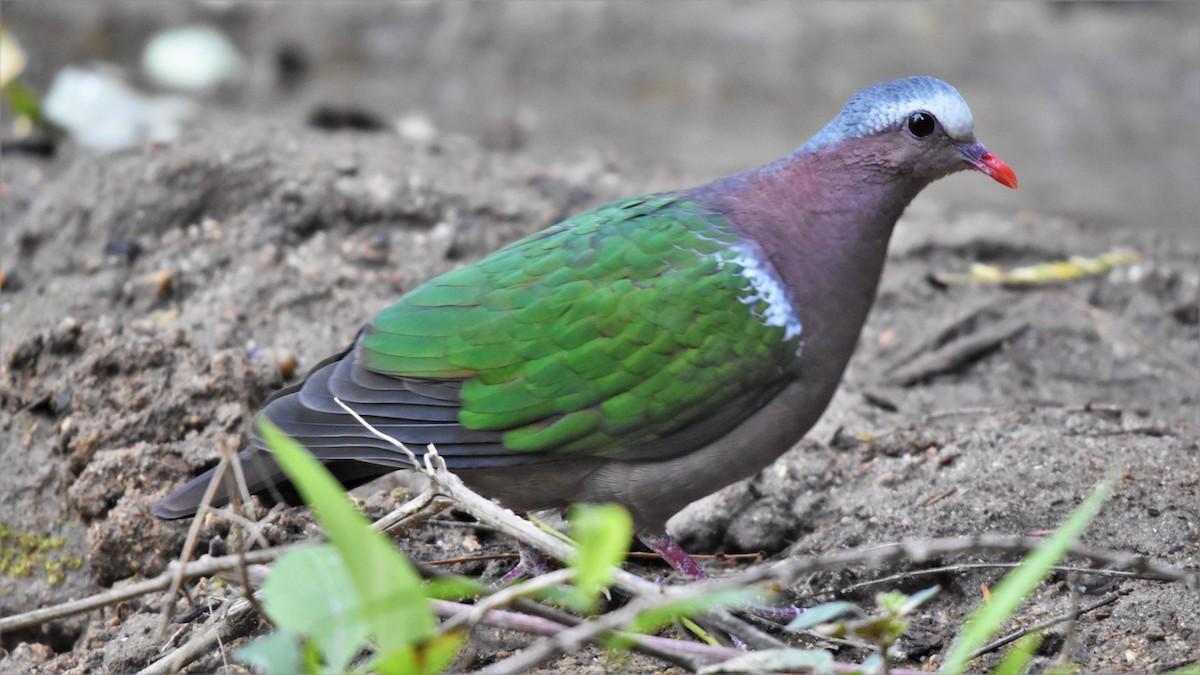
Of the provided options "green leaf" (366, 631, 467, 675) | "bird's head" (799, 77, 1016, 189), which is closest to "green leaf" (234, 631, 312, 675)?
"green leaf" (366, 631, 467, 675)

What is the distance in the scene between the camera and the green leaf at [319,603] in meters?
1.87

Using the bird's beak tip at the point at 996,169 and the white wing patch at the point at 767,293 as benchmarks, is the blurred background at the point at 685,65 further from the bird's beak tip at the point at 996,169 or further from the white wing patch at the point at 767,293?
the white wing patch at the point at 767,293

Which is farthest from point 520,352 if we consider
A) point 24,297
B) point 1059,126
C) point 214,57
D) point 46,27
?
point 46,27

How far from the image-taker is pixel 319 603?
191 cm

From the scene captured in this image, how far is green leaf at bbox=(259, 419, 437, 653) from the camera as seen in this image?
1.83 metres

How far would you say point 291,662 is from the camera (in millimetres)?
1947

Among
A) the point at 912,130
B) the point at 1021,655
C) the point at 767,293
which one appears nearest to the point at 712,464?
the point at 767,293

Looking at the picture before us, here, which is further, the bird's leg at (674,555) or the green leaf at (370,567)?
the bird's leg at (674,555)

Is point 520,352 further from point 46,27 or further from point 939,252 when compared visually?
point 46,27

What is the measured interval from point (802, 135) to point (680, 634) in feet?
17.8

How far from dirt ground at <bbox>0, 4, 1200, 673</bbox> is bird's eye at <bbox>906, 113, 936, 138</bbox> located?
36.3 inches

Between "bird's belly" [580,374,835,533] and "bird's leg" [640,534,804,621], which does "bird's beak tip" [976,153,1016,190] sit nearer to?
"bird's belly" [580,374,835,533]

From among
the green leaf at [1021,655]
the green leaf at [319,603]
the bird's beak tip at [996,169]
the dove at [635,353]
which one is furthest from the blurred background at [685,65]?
the green leaf at [319,603]

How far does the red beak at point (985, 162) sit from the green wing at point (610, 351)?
2.23ft
